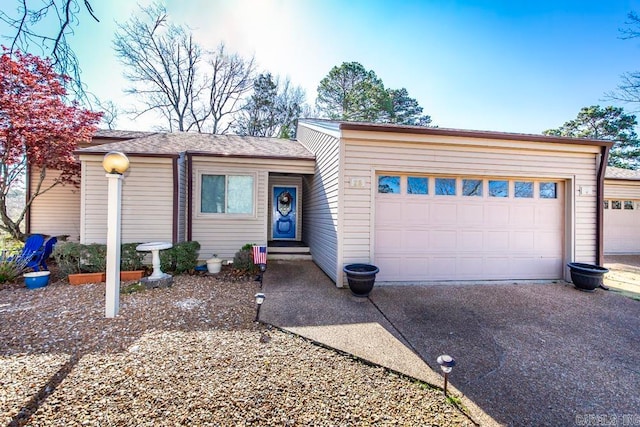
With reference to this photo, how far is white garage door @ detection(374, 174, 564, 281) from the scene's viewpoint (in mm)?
5570

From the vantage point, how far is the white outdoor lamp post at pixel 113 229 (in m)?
3.88

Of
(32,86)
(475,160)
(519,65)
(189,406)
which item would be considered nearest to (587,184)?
(475,160)

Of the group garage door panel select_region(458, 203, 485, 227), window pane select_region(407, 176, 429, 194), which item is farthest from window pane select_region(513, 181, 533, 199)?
window pane select_region(407, 176, 429, 194)

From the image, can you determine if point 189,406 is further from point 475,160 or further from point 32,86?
point 32,86

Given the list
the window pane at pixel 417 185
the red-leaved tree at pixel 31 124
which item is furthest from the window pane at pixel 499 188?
the red-leaved tree at pixel 31 124

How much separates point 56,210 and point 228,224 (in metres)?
5.99

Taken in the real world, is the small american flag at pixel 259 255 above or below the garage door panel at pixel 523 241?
below

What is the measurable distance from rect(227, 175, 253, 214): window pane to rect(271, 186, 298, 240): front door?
2403 millimetres

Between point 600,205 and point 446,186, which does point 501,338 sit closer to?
point 446,186

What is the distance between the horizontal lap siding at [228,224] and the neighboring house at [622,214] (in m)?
12.5

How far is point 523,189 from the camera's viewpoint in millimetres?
5945

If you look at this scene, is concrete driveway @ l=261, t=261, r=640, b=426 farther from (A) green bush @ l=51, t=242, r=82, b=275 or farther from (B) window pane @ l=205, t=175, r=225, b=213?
(A) green bush @ l=51, t=242, r=82, b=275

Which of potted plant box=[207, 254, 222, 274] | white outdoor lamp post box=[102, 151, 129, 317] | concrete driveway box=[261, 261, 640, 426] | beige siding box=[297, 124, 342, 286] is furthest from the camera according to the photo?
potted plant box=[207, 254, 222, 274]

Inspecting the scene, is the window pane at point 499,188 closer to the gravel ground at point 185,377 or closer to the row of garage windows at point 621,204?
the gravel ground at point 185,377
